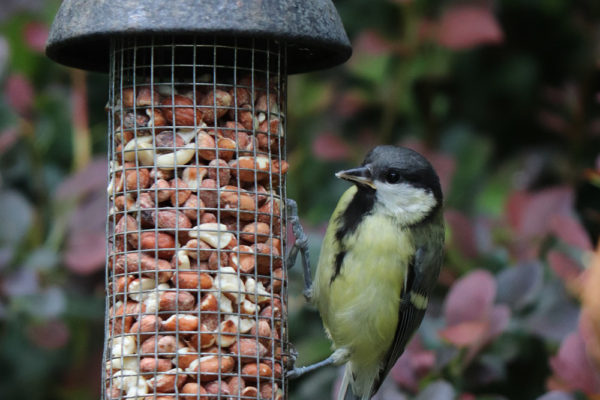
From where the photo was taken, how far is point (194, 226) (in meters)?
3.49

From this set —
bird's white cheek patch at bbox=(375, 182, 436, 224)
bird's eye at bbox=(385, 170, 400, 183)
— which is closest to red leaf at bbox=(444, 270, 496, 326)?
bird's white cheek patch at bbox=(375, 182, 436, 224)

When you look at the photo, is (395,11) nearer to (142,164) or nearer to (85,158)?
(85,158)

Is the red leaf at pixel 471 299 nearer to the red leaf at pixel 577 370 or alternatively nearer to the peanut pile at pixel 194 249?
the red leaf at pixel 577 370

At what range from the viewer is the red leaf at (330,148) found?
512 cm

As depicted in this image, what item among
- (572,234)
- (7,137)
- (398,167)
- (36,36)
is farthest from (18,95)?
(572,234)

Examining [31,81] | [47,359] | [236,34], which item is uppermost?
[31,81]

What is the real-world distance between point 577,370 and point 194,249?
4.58 feet

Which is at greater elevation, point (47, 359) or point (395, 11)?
point (395, 11)

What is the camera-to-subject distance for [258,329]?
355 cm

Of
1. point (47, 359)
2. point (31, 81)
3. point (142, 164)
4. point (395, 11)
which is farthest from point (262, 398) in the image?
point (31, 81)

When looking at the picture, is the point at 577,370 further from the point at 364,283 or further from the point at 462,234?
the point at 462,234

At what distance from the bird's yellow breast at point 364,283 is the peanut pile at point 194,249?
59 centimetres

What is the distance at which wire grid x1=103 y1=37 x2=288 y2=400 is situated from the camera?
135 inches

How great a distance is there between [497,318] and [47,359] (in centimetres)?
243
